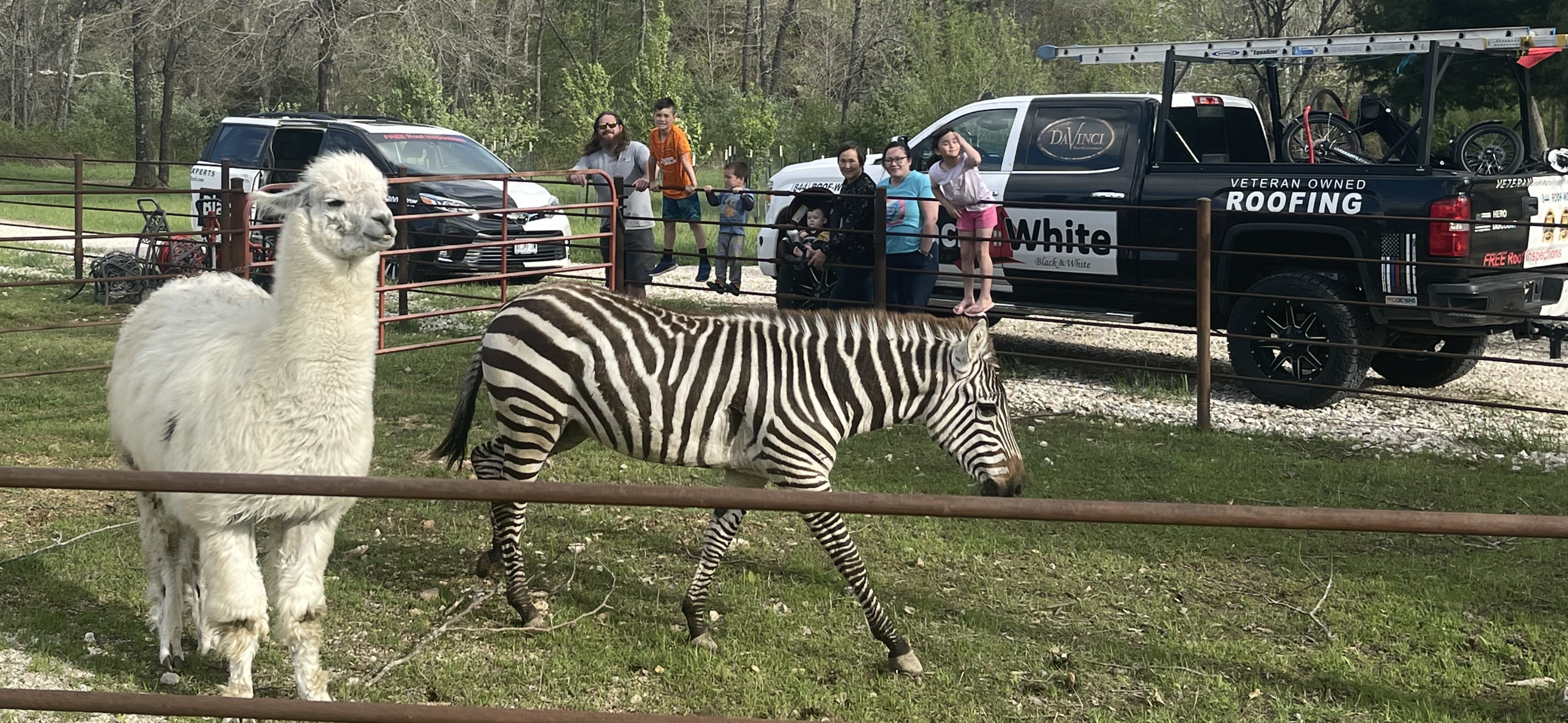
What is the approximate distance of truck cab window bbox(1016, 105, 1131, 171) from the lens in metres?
10.3

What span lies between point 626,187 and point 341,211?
24.2ft

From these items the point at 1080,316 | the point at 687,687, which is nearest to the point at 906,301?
the point at 1080,316

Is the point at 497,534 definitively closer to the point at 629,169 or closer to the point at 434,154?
the point at 629,169

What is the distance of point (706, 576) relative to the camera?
16.9 ft

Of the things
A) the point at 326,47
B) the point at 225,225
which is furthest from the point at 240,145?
the point at 326,47

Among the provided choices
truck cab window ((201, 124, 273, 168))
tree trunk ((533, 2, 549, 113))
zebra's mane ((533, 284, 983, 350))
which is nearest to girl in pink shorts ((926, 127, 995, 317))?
zebra's mane ((533, 284, 983, 350))

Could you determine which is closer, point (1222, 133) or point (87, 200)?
point (1222, 133)

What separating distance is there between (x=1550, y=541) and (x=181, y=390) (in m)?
5.85

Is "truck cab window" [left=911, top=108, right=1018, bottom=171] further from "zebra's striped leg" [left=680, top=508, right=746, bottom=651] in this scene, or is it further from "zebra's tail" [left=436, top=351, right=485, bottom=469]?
"zebra's striped leg" [left=680, top=508, right=746, bottom=651]

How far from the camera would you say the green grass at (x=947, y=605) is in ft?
15.3

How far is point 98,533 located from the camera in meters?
6.11

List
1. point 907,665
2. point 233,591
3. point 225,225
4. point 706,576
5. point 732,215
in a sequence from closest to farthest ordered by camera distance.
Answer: point 233,591
point 907,665
point 706,576
point 225,225
point 732,215

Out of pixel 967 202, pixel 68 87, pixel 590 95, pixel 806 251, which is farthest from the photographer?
pixel 68 87

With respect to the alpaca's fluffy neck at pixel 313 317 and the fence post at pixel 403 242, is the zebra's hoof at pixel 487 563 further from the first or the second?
the fence post at pixel 403 242
